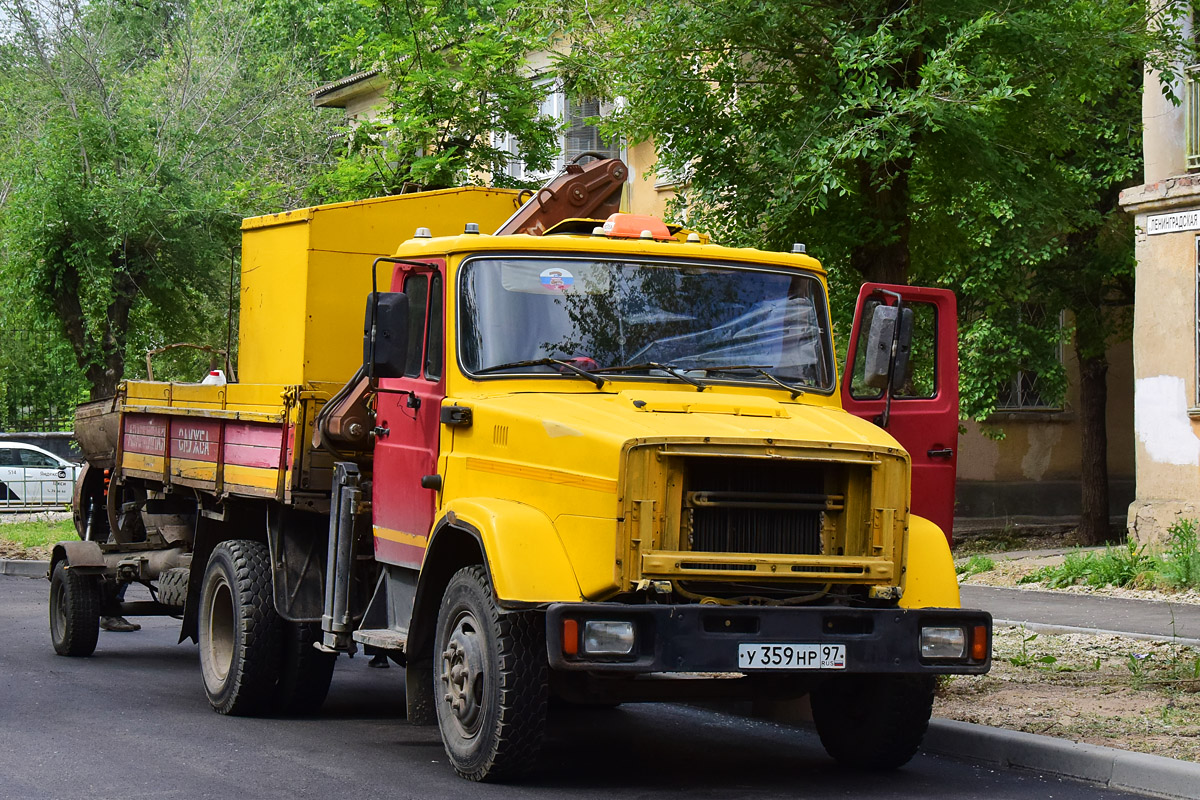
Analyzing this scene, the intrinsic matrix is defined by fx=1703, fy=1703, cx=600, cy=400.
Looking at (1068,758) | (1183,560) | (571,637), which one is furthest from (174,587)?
(1183,560)

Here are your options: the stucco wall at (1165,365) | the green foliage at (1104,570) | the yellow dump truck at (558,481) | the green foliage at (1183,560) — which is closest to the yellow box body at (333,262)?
the yellow dump truck at (558,481)

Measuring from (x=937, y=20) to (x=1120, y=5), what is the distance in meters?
1.87

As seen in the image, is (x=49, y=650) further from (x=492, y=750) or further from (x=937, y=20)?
(x=937, y=20)

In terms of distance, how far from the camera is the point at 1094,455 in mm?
23578

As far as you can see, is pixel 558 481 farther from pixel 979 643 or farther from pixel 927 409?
pixel 927 409

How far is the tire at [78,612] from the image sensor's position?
42.0ft

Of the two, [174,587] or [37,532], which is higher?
[174,587]

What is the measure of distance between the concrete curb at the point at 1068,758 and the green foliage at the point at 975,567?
9491 mm

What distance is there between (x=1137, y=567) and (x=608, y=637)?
10708mm

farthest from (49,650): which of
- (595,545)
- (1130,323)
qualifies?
(1130,323)

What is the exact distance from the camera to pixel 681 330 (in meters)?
8.37

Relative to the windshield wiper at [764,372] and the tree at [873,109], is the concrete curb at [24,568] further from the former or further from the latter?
the windshield wiper at [764,372]

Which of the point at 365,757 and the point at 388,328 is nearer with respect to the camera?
the point at 388,328

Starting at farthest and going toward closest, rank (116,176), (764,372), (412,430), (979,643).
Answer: (116,176) → (412,430) → (764,372) → (979,643)
